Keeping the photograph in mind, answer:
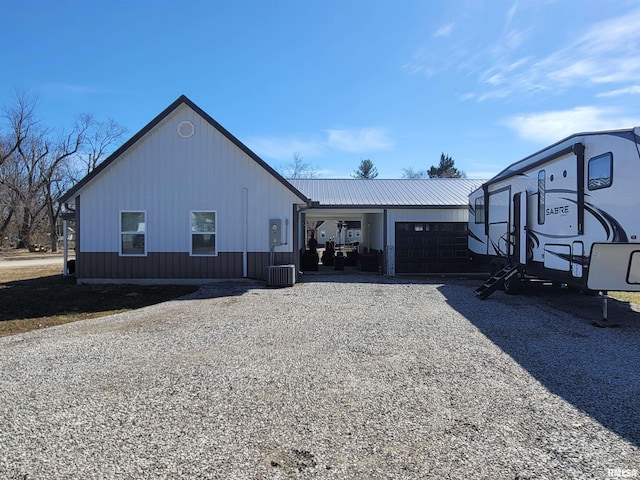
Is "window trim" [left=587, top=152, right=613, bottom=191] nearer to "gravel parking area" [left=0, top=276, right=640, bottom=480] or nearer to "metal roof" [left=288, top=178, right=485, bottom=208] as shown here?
"gravel parking area" [left=0, top=276, right=640, bottom=480]

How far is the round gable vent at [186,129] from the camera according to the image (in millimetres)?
13625

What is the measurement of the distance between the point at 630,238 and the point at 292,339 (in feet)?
19.5

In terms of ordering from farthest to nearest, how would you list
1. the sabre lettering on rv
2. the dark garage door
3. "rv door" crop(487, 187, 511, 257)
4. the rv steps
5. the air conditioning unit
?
the dark garage door
the air conditioning unit
"rv door" crop(487, 187, 511, 257)
the rv steps
the sabre lettering on rv

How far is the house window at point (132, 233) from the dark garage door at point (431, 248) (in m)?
9.38

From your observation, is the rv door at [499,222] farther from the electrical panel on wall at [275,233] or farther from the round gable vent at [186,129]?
the round gable vent at [186,129]

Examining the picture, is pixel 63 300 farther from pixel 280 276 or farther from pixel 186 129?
pixel 186 129

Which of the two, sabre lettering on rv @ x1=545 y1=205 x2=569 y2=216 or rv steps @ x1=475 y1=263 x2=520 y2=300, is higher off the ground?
sabre lettering on rv @ x1=545 y1=205 x2=569 y2=216

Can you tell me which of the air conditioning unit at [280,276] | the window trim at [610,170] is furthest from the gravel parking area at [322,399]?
the air conditioning unit at [280,276]

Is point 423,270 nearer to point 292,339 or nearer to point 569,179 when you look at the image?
point 569,179

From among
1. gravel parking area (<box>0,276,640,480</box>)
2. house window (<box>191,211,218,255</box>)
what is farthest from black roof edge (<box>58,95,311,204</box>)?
gravel parking area (<box>0,276,640,480</box>)

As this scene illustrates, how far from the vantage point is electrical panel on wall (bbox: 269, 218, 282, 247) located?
44.2 ft

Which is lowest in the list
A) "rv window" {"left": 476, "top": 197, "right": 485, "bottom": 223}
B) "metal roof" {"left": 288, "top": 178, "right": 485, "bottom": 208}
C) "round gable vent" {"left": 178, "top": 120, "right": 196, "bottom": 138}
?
"rv window" {"left": 476, "top": 197, "right": 485, "bottom": 223}

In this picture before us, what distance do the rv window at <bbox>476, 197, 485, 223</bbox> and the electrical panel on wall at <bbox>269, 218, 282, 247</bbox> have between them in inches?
263

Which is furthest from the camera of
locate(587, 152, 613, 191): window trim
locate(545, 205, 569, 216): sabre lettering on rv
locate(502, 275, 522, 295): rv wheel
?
locate(502, 275, 522, 295): rv wheel
